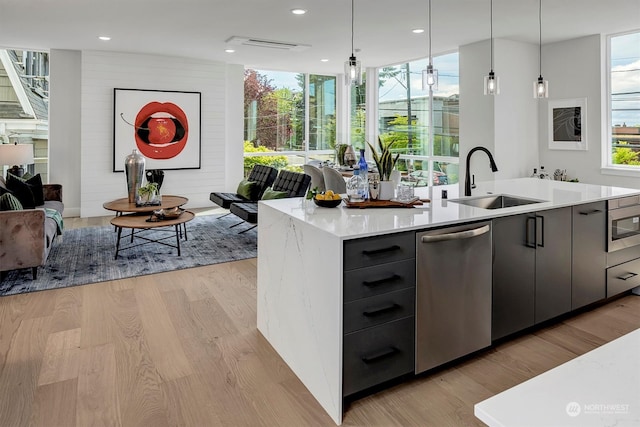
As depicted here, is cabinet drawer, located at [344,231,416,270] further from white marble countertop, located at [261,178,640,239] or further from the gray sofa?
the gray sofa

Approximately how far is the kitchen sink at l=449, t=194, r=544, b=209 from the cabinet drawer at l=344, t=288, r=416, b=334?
110 centimetres

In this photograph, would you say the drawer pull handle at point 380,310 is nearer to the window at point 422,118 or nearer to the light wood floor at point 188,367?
the light wood floor at point 188,367

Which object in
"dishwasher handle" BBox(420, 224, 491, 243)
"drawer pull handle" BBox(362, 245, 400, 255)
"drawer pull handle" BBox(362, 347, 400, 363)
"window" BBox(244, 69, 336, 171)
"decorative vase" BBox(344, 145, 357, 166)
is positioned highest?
"window" BBox(244, 69, 336, 171)

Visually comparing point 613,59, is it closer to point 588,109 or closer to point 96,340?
point 588,109

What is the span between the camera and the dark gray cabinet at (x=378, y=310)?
2.07 m

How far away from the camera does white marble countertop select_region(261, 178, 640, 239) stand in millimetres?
2209

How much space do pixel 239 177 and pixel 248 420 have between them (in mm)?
6829

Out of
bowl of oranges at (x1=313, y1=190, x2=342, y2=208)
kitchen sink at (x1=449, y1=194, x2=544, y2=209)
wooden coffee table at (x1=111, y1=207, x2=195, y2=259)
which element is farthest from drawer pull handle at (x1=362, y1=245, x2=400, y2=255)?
wooden coffee table at (x1=111, y1=207, x2=195, y2=259)

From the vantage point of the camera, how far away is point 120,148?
741 centimetres

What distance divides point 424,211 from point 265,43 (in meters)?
4.79

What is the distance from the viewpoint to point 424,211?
262 centimetres

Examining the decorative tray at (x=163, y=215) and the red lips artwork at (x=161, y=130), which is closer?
the decorative tray at (x=163, y=215)

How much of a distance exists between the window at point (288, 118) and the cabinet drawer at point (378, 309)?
23.0 ft

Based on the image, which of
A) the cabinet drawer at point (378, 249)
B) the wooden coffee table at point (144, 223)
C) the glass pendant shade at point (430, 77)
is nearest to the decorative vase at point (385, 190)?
the cabinet drawer at point (378, 249)
